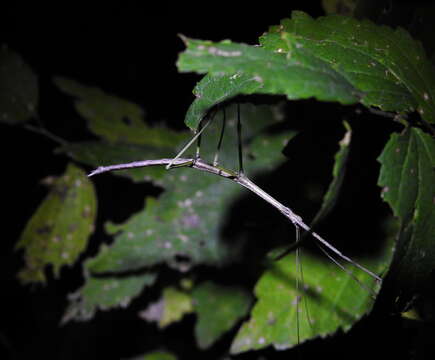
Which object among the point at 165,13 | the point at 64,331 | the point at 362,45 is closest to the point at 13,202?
the point at 64,331

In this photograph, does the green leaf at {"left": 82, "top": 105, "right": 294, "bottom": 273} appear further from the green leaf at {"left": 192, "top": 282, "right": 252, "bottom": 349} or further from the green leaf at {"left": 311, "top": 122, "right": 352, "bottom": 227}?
the green leaf at {"left": 311, "top": 122, "right": 352, "bottom": 227}

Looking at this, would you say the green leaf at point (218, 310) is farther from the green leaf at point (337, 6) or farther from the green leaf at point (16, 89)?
the green leaf at point (16, 89)

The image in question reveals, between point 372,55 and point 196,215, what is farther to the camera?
point 196,215

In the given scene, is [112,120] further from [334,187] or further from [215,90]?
[334,187]

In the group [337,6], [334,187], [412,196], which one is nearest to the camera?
[334,187]

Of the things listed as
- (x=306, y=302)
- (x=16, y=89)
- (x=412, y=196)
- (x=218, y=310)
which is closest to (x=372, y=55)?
(x=412, y=196)

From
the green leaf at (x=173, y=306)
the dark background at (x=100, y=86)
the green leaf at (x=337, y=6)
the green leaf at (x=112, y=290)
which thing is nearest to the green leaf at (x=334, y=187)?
the green leaf at (x=337, y=6)
